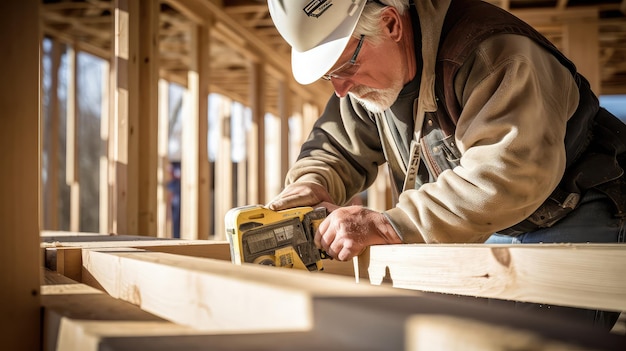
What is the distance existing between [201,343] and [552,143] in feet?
4.27

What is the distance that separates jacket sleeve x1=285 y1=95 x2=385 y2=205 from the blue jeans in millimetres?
790

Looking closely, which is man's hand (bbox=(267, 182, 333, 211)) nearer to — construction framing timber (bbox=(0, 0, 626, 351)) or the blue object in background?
construction framing timber (bbox=(0, 0, 626, 351))

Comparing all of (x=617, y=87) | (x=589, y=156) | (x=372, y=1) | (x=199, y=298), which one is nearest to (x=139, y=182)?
(x=372, y=1)

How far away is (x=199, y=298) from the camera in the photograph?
90 centimetres

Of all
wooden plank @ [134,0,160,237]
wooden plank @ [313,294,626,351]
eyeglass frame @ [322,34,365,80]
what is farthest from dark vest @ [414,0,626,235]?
wooden plank @ [134,0,160,237]

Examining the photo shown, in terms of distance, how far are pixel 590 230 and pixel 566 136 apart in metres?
0.35

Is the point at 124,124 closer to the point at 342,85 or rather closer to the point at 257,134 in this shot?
the point at 342,85

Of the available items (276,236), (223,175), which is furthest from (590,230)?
(223,175)

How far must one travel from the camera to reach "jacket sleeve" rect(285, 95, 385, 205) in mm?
2430

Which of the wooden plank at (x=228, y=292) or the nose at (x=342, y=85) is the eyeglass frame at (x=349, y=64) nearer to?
the nose at (x=342, y=85)

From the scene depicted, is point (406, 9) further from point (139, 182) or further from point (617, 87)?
point (617, 87)

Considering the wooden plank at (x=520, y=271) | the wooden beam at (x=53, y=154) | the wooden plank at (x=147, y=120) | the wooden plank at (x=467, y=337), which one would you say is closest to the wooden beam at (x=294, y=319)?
the wooden plank at (x=467, y=337)

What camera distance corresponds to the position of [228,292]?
0.83 meters

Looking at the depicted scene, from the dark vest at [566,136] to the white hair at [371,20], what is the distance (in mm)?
213
